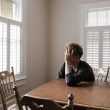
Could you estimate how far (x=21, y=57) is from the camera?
3.62 metres

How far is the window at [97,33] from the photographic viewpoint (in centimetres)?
410

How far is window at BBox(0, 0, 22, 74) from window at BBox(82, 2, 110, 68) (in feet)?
4.88

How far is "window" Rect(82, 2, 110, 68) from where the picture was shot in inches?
161

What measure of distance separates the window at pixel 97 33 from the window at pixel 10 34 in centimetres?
149

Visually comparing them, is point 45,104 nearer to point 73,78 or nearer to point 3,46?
point 73,78

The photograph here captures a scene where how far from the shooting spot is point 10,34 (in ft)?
10.9

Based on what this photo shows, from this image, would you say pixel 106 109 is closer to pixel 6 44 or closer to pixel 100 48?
pixel 6 44

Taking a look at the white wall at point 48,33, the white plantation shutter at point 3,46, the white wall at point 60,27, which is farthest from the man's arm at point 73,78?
the white wall at point 60,27

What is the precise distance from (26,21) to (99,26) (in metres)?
1.58

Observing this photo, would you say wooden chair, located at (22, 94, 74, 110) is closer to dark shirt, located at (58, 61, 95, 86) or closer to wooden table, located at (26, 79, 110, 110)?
wooden table, located at (26, 79, 110, 110)

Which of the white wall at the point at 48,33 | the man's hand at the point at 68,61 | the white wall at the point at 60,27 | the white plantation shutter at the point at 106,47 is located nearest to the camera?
the man's hand at the point at 68,61

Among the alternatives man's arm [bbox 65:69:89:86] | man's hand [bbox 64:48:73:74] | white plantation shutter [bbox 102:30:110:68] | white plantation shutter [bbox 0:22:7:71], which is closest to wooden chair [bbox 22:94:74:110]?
man's arm [bbox 65:69:89:86]

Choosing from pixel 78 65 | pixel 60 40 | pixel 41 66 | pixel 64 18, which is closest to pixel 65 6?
pixel 64 18

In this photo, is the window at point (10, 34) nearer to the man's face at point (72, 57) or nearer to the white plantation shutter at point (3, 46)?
the white plantation shutter at point (3, 46)
